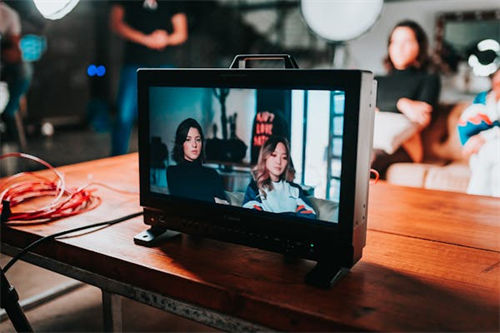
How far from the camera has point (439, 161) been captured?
8.64 feet

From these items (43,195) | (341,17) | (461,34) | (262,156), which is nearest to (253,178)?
(262,156)

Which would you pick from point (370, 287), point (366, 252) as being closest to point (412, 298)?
point (370, 287)

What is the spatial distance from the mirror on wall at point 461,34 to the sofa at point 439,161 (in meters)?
2.43

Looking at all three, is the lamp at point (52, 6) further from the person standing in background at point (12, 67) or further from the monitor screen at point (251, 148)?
the person standing in background at point (12, 67)

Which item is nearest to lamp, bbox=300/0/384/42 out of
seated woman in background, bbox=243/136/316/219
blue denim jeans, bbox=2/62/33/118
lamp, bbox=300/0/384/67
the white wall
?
lamp, bbox=300/0/384/67

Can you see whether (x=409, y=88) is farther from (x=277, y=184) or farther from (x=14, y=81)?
(x=14, y=81)

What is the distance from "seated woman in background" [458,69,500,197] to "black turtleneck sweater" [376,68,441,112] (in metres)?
0.51

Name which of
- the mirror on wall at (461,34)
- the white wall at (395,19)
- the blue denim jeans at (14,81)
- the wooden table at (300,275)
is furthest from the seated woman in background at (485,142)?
the blue denim jeans at (14,81)

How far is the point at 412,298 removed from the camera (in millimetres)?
727

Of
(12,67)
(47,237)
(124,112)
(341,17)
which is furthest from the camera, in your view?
(12,67)

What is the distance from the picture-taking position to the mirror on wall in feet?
15.8

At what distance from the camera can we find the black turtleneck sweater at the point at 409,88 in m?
2.60

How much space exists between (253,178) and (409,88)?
6.59ft

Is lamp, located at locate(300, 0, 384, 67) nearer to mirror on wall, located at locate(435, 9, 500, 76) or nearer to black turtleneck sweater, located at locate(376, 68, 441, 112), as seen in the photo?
black turtleneck sweater, located at locate(376, 68, 441, 112)
